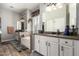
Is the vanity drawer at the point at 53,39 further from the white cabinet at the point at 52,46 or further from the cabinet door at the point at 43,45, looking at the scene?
the cabinet door at the point at 43,45

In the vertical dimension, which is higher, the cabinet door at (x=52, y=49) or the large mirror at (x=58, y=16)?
the large mirror at (x=58, y=16)

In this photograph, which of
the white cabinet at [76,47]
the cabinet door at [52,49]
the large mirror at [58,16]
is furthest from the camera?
the large mirror at [58,16]

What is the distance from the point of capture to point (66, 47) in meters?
1.33

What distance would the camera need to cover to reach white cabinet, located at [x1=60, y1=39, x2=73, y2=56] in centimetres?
128

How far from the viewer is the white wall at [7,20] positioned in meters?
1.41

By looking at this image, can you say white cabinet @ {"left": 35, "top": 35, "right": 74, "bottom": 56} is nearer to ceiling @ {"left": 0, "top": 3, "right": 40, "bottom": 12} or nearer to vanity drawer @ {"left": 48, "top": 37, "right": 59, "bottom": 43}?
vanity drawer @ {"left": 48, "top": 37, "right": 59, "bottom": 43}

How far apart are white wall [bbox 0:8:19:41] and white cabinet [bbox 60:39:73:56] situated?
32.4 inches

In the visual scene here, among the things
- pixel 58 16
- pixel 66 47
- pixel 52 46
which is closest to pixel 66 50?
pixel 66 47

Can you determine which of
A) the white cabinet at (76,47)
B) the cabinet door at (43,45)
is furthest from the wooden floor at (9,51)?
the white cabinet at (76,47)

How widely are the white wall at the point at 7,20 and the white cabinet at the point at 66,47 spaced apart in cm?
82

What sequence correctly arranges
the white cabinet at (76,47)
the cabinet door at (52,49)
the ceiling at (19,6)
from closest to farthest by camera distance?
the white cabinet at (76,47)
the ceiling at (19,6)
the cabinet door at (52,49)

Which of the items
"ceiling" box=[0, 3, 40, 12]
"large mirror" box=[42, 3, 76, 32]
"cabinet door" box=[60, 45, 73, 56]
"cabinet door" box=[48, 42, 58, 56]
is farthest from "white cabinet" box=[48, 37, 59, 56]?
"ceiling" box=[0, 3, 40, 12]

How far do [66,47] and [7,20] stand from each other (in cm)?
104

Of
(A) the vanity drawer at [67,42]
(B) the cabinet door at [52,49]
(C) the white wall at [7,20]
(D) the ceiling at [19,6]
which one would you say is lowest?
(B) the cabinet door at [52,49]
